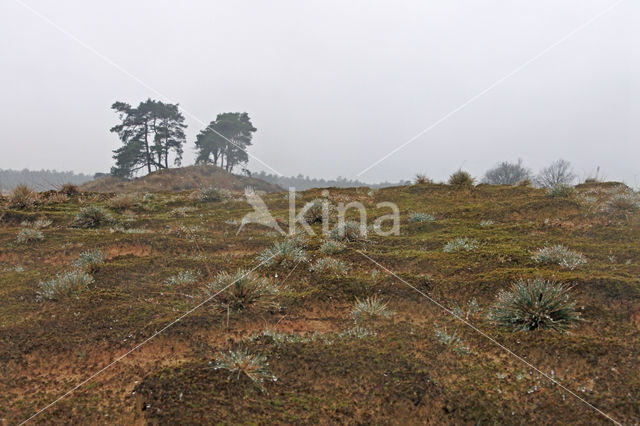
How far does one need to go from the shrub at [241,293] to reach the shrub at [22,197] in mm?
12572

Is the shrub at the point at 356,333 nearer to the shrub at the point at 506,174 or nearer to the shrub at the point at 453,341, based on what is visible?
the shrub at the point at 453,341

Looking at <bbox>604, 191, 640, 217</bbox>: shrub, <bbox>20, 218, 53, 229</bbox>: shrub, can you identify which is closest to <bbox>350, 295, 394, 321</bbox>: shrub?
Result: <bbox>604, 191, 640, 217</bbox>: shrub

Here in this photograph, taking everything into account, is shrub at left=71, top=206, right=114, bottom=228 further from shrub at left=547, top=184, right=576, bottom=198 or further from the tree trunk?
the tree trunk

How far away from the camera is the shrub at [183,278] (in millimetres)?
5852

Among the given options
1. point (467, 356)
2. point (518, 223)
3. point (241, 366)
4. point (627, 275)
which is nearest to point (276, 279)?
point (241, 366)

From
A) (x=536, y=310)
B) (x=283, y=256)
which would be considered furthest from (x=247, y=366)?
(x=283, y=256)

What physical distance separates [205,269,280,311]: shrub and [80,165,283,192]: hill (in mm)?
34867

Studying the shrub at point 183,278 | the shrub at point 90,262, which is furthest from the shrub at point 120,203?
the shrub at point 183,278

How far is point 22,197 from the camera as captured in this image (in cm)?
1302

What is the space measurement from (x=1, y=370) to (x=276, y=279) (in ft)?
12.1

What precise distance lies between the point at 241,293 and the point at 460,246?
4.96 metres

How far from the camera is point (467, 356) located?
12.0 feet

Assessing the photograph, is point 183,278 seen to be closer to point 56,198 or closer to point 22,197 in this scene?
point 22,197

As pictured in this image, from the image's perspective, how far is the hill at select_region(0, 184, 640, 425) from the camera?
299cm
